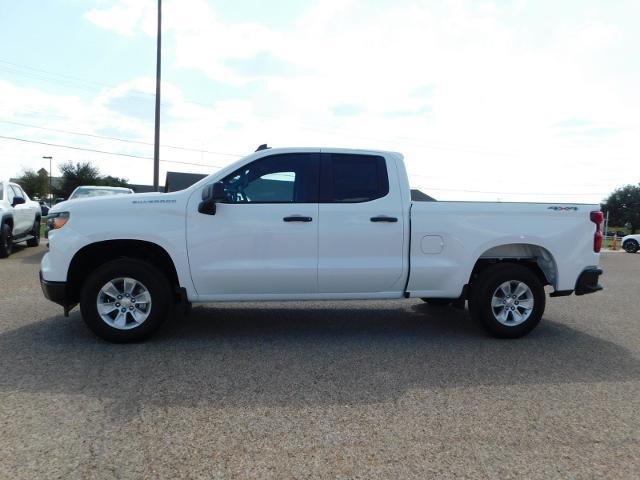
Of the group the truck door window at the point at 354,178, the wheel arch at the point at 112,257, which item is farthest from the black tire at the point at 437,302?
the wheel arch at the point at 112,257

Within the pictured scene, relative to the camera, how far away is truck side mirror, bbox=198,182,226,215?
4.89 metres

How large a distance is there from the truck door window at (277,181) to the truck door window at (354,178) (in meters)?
0.15

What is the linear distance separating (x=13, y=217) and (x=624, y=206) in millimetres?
90168

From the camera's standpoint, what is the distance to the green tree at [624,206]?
260 ft

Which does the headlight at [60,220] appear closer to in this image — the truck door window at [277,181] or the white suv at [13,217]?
the truck door window at [277,181]

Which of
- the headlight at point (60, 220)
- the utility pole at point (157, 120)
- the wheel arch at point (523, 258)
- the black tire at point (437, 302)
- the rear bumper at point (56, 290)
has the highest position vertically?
the utility pole at point (157, 120)

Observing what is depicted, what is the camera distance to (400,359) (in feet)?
15.5

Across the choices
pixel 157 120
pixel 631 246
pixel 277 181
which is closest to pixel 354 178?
pixel 277 181

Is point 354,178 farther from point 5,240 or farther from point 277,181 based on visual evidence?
point 5,240

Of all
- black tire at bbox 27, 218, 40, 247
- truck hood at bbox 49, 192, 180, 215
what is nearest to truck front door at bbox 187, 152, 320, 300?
truck hood at bbox 49, 192, 180, 215

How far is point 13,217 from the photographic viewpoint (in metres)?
11.7

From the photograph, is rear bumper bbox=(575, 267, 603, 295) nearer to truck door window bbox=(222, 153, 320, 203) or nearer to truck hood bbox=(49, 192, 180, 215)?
truck door window bbox=(222, 153, 320, 203)

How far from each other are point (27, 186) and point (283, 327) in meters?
81.3

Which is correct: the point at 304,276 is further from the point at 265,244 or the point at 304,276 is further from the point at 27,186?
the point at 27,186
